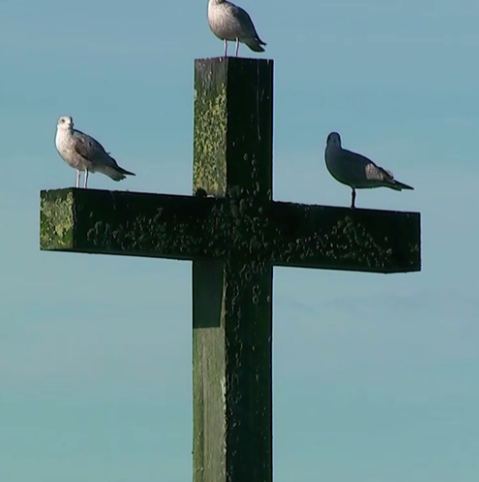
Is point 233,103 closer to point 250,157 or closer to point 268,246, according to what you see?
point 250,157

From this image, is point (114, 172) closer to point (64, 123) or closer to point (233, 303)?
point (64, 123)

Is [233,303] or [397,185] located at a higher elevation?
[397,185]

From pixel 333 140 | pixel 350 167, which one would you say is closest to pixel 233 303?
pixel 350 167

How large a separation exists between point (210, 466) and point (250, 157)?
1.45 metres

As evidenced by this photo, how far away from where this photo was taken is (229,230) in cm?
667

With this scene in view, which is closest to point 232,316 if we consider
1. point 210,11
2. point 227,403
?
point 227,403

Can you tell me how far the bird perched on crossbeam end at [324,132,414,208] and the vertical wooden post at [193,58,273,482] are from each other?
1.13 meters

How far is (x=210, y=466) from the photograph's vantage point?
21.2 ft

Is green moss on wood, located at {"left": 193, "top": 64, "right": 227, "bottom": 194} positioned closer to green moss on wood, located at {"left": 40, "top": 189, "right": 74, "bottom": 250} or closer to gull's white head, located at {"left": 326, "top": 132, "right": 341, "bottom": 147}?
green moss on wood, located at {"left": 40, "top": 189, "right": 74, "bottom": 250}

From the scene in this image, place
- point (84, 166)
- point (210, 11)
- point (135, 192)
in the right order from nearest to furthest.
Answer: point (135, 192)
point (210, 11)
point (84, 166)

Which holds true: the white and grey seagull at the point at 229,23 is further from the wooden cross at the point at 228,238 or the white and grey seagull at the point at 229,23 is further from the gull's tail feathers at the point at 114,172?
the wooden cross at the point at 228,238

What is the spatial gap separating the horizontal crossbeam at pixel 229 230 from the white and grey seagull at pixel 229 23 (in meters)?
2.11

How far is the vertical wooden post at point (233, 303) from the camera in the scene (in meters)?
6.49

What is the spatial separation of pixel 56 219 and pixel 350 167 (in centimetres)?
221
